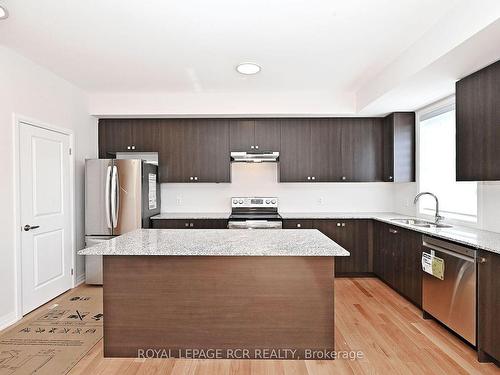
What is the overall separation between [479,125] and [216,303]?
99.7 inches

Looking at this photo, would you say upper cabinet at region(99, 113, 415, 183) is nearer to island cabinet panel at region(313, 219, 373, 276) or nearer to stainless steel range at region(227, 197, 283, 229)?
stainless steel range at region(227, 197, 283, 229)

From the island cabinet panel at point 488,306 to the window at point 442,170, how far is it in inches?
47.9

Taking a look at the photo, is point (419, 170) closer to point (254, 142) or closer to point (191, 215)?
point (254, 142)

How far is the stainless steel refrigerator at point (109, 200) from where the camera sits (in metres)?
4.24

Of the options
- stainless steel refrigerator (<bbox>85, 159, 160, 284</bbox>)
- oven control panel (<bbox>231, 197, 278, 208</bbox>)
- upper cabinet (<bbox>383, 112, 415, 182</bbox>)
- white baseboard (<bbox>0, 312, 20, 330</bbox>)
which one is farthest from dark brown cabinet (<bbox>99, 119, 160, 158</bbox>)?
upper cabinet (<bbox>383, 112, 415, 182</bbox>)

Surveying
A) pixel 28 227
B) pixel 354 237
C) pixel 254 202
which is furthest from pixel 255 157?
pixel 28 227

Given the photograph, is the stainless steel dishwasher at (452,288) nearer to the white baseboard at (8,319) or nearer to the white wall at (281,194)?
the white wall at (281,194)

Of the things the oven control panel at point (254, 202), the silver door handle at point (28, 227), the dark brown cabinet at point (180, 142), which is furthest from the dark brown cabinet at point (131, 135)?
the silver door handle at point (28, 227)

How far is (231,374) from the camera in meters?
2.26

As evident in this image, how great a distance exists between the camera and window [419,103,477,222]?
3578mm

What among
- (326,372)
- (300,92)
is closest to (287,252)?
(326,372)

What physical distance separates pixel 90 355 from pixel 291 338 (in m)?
1.52

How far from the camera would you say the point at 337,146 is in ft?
16.0

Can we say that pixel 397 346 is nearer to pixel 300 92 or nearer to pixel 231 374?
pixel 231 374
